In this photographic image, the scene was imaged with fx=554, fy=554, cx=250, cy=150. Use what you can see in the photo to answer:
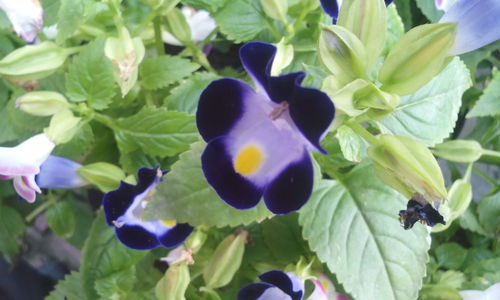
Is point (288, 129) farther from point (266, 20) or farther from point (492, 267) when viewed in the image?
point (492, 267)

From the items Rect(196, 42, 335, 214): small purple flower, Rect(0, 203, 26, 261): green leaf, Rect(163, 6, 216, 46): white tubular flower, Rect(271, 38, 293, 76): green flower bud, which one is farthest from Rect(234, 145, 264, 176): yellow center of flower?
Rect(0, 203, 26, 261): green leaf

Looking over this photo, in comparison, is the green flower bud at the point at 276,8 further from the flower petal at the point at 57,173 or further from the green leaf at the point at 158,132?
the flower petal at the point at 57,173

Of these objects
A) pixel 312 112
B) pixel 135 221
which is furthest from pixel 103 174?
pixel 312 112

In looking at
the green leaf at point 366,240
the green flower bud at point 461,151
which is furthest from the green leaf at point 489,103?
the green leaf at point 366,240

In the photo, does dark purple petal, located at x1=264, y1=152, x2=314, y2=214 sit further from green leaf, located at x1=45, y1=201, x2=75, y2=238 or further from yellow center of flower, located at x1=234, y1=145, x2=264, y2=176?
green leaf, located at x1=45, y1=201, x2=75, y2=238

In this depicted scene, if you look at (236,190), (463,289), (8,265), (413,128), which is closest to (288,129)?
(236,190)
